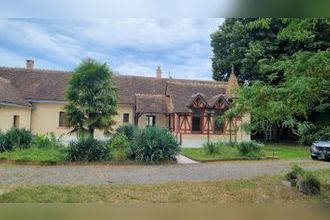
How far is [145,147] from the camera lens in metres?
6.43

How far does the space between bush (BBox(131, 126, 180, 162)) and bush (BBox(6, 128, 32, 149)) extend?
1.69 m

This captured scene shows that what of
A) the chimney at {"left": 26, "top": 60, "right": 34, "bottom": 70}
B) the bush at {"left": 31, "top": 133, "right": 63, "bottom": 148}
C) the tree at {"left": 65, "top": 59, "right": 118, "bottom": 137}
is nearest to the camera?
the chimney at {"left": 26, "top": 60, "right": 34, "bottom": 70}

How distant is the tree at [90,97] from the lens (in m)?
5.37

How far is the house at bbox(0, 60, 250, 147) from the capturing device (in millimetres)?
5250

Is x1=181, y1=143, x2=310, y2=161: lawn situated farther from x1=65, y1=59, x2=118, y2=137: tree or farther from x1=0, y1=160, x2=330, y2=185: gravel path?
x1=65, y1=59, x2=118, y2=137: tree

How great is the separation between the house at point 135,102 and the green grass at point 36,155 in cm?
47

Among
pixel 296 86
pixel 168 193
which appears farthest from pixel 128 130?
pixel 296 86

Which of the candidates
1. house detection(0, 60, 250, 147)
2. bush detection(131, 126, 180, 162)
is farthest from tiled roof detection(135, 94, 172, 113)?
bush detection(131, 126, 180, 162)

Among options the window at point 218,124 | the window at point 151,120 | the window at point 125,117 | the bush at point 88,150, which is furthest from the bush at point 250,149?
the bush at point 88,150

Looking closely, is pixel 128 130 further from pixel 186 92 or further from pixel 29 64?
pixel 29 64

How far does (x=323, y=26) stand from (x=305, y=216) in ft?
6.87

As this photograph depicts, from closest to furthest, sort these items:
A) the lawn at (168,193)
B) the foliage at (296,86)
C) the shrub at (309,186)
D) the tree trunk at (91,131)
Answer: the foliage at (296,86) < the lawn at (168,193) < the shrub at (309,186) < the tree trunk at (91,131)

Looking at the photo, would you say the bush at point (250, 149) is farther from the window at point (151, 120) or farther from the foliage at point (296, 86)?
the foliage at point (296, 86)

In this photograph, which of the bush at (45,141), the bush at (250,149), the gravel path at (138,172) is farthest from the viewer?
the bush at (250,149)
